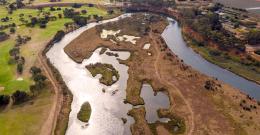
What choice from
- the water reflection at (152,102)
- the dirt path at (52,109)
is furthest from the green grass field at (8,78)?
the water reflection at (152,102)

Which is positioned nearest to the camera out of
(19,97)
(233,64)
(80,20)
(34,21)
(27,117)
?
(27,117)

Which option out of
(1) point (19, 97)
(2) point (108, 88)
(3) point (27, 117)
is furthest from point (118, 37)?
(3) point (27, 117)

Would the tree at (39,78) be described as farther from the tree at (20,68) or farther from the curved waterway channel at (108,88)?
the tree at (20,68)

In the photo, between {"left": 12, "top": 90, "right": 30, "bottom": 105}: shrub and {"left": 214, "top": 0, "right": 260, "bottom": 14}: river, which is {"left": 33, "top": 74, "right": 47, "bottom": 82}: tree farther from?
{"left": 214, "top": 0, "right": 260, "bottom": 14}: river

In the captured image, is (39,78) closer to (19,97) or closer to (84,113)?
A: (19,97)

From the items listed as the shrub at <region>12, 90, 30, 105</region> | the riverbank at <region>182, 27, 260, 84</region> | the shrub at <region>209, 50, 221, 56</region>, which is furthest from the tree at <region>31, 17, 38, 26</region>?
the shrub at <region>209, 50, 221, 56</region>
